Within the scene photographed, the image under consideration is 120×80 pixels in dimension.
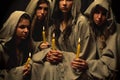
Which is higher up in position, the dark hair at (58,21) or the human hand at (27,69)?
the dark hair at (58,21)

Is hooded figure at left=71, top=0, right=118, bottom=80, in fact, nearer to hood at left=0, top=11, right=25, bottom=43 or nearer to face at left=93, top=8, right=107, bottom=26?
face at left=93, top=8, right=107, bottom=26

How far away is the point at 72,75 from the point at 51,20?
54 cm

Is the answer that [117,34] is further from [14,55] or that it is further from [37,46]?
[14,55]

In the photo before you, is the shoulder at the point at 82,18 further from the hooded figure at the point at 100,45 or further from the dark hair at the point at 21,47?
the dark hair at the point at 21,47

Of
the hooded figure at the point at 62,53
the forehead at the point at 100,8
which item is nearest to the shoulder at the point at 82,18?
the hooded figure at the point at 62,53

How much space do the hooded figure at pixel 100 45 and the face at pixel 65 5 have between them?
16cm

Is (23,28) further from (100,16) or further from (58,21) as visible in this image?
(100,16)

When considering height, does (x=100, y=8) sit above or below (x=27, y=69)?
above

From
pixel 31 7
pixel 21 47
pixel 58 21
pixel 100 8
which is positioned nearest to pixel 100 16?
pixel 100 8

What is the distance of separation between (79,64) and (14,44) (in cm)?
65

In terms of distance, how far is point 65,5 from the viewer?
3.18 meters

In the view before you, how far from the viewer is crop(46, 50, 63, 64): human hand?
3.12m

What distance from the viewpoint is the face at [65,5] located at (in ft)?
10.4

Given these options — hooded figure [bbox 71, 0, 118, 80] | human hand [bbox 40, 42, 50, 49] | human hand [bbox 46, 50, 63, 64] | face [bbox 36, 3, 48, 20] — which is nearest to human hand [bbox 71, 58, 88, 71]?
hooded figure [bbox 71, 0, 118, 80]
